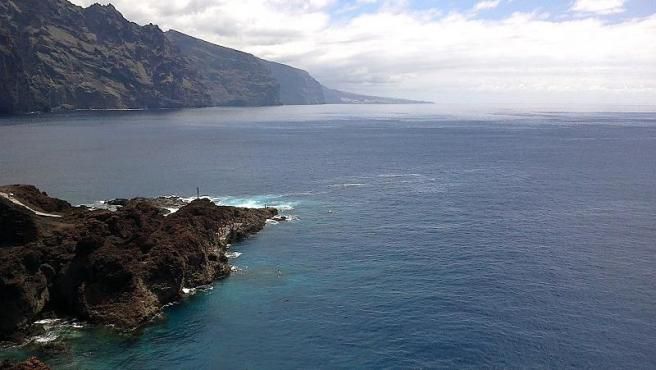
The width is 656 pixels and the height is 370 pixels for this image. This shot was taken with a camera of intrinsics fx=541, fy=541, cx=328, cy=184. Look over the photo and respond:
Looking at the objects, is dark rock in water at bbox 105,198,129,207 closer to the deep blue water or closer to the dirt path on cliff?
the deep blue water

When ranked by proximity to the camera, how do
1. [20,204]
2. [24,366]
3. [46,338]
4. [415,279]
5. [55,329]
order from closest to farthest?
1. [24,366]
2. [46,338]
3. [55,329]
4. [20,204]
5. [415,279]

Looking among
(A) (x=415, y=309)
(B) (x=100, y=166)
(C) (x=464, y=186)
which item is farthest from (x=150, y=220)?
(B) (x=100, y=166)

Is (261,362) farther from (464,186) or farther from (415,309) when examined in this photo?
(464,186)

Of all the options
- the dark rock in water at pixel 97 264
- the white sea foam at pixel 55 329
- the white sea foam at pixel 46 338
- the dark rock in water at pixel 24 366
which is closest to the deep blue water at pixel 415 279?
the white sea foam at pixel 55 329

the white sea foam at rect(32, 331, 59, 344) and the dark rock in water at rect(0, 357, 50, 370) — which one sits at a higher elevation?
the dark rock in water at rect(0, 357, 50, 370)

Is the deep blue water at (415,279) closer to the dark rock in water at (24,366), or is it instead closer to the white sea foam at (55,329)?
the white sea foam at (55,329)

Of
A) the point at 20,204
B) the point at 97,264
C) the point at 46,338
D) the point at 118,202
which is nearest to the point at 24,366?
the point at 46,338

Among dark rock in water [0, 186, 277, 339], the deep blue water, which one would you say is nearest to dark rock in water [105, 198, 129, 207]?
the deep blue water

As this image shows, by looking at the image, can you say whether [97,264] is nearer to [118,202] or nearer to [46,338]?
[46,338]
